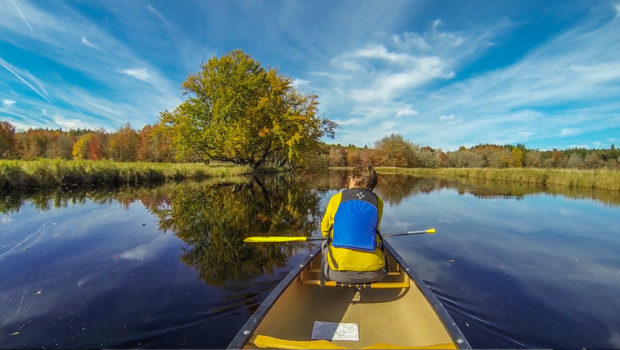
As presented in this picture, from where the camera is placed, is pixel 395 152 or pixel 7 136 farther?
pixel 395 152

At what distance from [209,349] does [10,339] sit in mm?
1827

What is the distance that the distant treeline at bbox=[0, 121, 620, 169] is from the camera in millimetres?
45312

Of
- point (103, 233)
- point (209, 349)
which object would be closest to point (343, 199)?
point (209, 349)

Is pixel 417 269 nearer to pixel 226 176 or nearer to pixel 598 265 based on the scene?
pixel 598 265

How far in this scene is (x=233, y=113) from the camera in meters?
24.2

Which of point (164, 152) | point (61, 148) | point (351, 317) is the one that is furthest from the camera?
point (61, 148)

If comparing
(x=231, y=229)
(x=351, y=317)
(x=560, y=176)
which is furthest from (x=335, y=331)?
(x=560, y=176)

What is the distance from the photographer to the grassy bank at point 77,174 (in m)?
12.2

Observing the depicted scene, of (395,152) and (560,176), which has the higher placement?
(395,152)

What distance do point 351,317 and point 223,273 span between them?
218 cm

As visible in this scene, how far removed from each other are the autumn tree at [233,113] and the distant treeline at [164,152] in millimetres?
2504

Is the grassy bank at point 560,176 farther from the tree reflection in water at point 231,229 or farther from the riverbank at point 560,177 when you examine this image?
the tree reflection in water at point 231,229

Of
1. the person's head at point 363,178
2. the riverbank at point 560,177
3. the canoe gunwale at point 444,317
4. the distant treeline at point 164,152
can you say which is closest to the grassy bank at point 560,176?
the riverbank at point 560,177

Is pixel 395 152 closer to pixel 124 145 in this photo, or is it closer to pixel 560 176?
pixel 560 176
